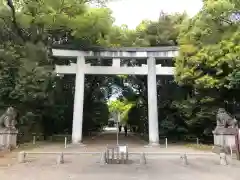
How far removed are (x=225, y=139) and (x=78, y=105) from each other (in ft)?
38.2

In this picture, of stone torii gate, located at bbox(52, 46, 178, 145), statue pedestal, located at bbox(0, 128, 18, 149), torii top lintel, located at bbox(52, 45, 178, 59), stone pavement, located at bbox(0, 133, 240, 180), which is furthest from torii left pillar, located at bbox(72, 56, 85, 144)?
stone pavement, located at bbox(0, 133, 240, 180)

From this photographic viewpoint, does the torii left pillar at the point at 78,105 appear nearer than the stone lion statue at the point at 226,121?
No

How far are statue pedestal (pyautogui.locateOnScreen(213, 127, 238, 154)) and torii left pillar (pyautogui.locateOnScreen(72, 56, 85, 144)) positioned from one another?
10.6 meters

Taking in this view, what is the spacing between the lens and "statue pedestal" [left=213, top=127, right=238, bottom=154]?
14.4 meters

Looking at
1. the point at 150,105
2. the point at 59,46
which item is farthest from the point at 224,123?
the point at 59,46

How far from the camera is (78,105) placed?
21.8 metres

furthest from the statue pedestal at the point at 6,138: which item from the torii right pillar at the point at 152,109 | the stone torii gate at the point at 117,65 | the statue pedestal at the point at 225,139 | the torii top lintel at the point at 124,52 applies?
the statue pedestal at the point at 225,139

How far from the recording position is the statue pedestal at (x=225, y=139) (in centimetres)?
1443

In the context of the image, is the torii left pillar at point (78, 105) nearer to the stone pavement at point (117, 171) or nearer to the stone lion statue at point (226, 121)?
the stone pavement at point (117, 171)

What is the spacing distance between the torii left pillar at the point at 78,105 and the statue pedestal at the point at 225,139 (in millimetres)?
10562

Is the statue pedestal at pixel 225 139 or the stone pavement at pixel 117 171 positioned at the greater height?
the statue pedestal at pixel 225 139

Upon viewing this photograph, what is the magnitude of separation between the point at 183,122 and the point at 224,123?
8.40m

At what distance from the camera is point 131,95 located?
34812mm

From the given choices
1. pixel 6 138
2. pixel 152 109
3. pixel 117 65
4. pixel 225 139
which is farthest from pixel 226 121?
pixel 6 138
